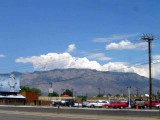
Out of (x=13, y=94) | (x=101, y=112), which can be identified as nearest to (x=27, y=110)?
(x=101, y=112)

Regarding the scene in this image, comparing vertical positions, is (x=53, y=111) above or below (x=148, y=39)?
below

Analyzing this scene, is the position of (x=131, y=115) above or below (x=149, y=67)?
below

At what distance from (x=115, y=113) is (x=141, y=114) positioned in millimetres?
4528

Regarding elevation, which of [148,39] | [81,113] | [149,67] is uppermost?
[148,39]

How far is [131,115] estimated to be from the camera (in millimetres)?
48656

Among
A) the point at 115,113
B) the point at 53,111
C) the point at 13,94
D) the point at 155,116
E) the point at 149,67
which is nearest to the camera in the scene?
the point at 155,116

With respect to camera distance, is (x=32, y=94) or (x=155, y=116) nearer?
(x=155, y=116)

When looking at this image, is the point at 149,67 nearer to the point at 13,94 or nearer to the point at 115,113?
the point at 115,113

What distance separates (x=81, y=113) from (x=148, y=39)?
29.0m

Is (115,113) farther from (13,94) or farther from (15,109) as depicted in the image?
(13,94)

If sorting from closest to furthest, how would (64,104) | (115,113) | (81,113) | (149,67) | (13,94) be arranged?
(115,113)
(81,113)
(149,67)
(64,104)
(13,94)

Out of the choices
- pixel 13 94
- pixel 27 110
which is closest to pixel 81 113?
pixel 27 110

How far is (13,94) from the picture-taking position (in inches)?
4872

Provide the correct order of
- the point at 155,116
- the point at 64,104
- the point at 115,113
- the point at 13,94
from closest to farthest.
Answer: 1. the point at 155,116
2. the point at 115,113
3. the point at 64,104
4. the point at 13,94
